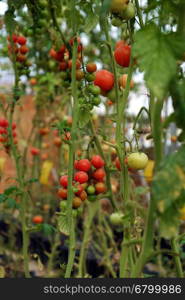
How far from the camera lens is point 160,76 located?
0.55 m

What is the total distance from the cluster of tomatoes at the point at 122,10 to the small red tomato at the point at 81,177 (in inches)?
15.1

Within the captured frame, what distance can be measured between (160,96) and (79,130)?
50 cm

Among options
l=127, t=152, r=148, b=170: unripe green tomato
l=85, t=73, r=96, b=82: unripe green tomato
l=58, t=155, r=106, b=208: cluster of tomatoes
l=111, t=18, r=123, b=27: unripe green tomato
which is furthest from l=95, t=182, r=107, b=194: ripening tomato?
l=111, t=18, r=123, b=27: unripe green tomato

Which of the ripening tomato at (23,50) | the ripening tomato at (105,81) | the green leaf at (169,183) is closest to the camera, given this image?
the green leaf at (169,183)

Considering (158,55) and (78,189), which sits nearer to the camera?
(158,55)

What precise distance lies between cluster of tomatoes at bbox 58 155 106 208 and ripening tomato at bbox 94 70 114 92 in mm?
197

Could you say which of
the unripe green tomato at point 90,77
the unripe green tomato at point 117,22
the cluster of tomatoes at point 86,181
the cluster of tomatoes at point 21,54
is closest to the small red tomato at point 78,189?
the cluster of tomatoes at point 86,181

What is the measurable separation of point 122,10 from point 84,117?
28 centimetres

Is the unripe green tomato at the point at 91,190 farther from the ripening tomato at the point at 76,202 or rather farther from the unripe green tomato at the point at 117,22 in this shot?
the unripe green tomato at the point at 117,22

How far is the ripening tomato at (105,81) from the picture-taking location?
3.12 ft

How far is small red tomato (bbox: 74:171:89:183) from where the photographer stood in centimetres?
100

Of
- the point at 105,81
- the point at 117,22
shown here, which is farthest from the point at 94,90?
the point at 117,22

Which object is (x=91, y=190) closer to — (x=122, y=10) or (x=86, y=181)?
(x=86, y=181)

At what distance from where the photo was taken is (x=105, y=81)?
37.4 inches
